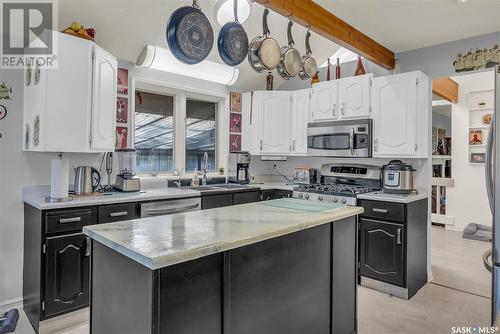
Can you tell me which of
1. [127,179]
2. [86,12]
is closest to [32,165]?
[127,179]

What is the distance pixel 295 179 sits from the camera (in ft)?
15.2

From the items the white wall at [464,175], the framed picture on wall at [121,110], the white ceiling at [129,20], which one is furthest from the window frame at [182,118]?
the white wall at [464,175]

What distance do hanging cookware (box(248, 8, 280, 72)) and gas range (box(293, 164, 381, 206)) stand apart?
5.69 ft

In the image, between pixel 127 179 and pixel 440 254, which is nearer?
pixel 127 179

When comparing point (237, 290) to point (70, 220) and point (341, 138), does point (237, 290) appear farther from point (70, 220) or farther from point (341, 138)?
point (341, 138)

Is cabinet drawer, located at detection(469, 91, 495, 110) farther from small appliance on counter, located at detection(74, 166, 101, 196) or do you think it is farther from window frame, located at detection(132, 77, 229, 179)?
small appliance on counter, located at detection(74, 166, 101, 196)

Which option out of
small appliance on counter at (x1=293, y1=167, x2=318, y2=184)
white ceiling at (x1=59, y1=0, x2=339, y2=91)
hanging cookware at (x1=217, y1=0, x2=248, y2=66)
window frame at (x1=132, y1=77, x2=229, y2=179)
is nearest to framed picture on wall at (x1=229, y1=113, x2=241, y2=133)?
window frame at (x1=132, y1=77, x2=229, y2=179)

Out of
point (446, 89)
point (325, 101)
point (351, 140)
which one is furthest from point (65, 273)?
point (446, 89)

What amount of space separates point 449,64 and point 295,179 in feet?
7.65

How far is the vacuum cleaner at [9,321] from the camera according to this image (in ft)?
7.54

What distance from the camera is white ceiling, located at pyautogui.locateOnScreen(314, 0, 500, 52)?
102 inches

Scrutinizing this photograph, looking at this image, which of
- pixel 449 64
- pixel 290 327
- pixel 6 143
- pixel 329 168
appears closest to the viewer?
pixel 290 327

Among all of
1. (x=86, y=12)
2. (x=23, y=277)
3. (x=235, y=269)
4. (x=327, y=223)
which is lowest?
(x=23, y=277)

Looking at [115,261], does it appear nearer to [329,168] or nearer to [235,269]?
[235,269]
